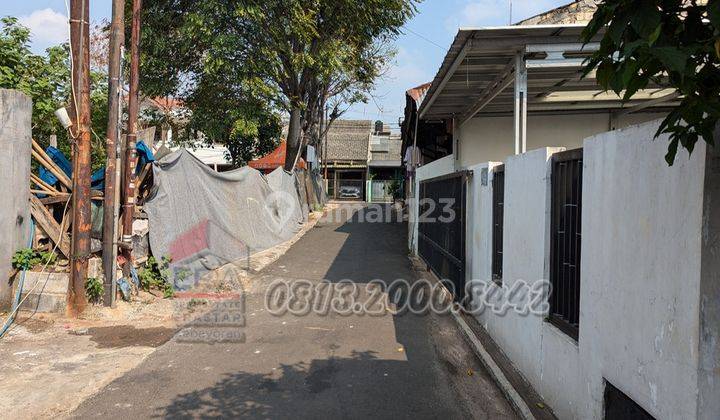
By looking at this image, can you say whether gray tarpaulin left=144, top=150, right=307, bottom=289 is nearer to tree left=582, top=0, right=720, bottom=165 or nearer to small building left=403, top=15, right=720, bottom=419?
small building left=403, top=15, right=720, bottom=419

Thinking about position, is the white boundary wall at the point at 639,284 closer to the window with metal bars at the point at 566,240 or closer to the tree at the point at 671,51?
the window with metal bars at the point at 566,240

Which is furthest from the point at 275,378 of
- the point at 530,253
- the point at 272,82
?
the point at 272,82

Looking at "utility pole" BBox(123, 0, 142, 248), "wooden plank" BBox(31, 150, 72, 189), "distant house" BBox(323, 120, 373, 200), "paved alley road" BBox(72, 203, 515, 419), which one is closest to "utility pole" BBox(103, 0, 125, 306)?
"utility pole" BBox(123, 0, 142, 248)

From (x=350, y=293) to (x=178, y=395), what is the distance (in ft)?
15.6

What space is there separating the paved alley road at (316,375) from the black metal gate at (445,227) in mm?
1003

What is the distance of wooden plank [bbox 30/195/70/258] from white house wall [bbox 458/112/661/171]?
26.8ft

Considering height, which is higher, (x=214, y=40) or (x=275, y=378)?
(x=214, y=40)

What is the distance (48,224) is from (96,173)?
1.25 m

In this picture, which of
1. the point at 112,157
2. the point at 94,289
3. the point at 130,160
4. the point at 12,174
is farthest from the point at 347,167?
the point at 12,174

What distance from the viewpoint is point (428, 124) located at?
16812mm

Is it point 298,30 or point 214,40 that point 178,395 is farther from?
point 298,30

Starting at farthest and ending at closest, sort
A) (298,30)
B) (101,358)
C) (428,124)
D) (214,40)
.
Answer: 1. (428,124)
2. (298,30)
3. (214,40)
4. (101,358)

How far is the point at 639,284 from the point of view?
9.64 feet

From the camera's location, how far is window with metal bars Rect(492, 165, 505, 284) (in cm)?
625
